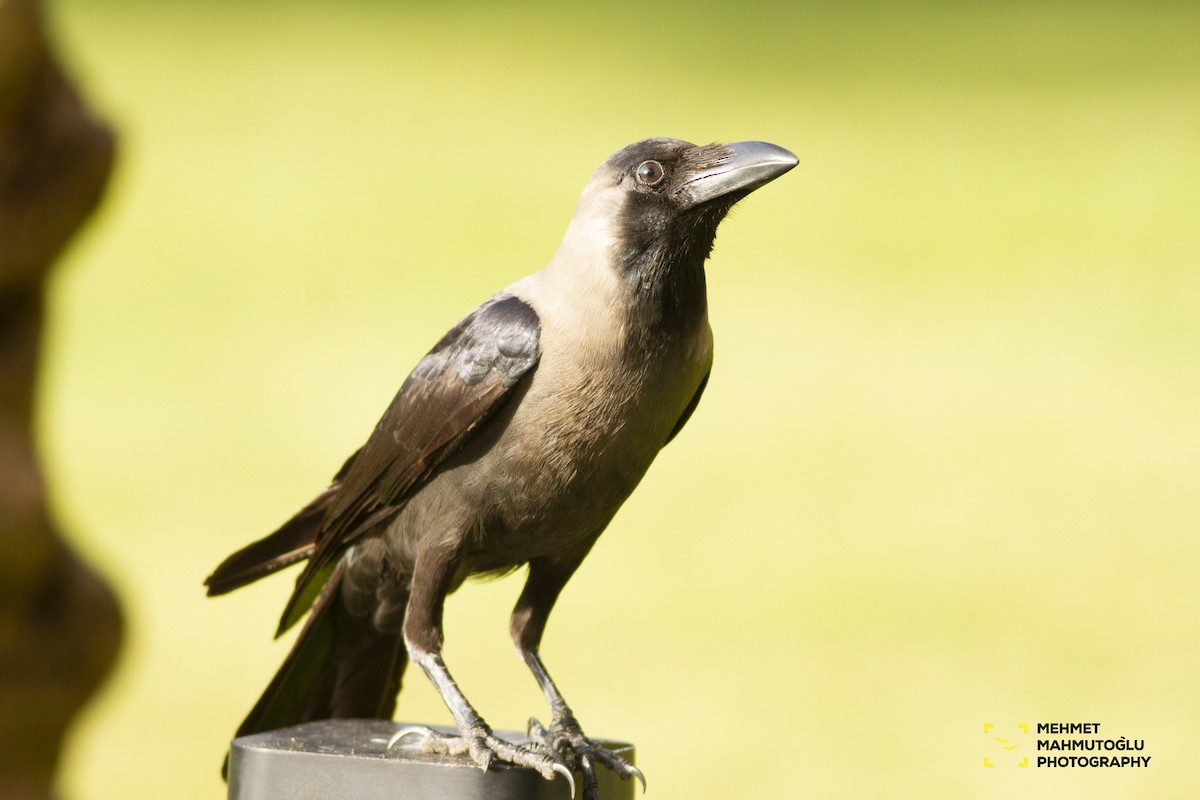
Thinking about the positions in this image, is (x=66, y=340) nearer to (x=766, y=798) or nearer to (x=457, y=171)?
(x=457, y=171)

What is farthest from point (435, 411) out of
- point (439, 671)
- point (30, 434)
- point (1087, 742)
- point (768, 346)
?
point (768, 346)

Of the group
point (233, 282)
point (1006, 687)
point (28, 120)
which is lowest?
point (1006, 687)

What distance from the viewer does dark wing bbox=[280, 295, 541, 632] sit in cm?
311

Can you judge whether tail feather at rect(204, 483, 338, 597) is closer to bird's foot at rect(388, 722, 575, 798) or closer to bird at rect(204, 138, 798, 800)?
→ bird at rect(204, 138, 798, 800)

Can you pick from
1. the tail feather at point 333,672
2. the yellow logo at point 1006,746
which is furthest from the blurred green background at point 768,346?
the tail feather at point 333,672

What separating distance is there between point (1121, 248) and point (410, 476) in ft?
28.0

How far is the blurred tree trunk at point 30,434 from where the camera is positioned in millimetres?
4754

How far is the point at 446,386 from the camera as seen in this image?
318 cm

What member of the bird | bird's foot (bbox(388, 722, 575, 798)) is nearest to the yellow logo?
the bird

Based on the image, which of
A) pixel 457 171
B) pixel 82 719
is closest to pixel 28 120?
pixel 82 719

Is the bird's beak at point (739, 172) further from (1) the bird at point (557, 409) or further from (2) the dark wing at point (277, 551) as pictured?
(2) the dark wing at point (277, 551)

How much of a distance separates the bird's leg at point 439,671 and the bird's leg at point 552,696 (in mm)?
97

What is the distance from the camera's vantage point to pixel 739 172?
3.07 m

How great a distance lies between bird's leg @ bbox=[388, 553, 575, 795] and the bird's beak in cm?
100
